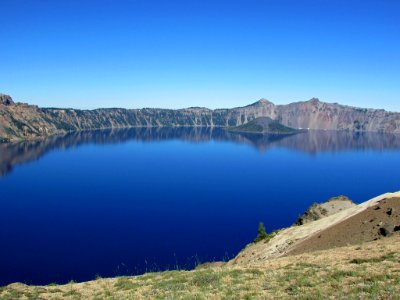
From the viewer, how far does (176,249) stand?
108 metres


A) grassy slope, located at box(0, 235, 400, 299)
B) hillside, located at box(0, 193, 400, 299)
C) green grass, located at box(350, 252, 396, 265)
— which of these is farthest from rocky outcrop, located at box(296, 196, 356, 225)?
green grass, located at box(350, 252, 396, 265)

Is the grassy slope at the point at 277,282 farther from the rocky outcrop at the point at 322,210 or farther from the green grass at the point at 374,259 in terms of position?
the rocky outcrop at the point at 322,210

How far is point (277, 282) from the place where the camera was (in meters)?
25.0

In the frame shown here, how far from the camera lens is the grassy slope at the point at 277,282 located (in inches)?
855

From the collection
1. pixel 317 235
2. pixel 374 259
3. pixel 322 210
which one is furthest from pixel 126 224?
pixel 374 259

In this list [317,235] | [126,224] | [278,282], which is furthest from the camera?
[126,224]

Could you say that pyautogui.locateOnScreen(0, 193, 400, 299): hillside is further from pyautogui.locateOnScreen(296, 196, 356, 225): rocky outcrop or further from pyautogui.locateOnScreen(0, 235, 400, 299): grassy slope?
pyautogui.locateOnScreen(296, 196, 356, 225): rocky outcrop

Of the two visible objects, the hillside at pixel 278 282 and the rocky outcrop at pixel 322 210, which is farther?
the rocky outcrop at pixel 322 210

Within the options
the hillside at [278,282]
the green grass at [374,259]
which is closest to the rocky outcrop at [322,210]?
the hillside at [278,282]

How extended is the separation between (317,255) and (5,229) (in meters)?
119

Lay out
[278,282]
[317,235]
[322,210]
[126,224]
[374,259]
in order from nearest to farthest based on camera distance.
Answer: [278,282] → [374,259] → [317,235] → [322,210] → [126,224]

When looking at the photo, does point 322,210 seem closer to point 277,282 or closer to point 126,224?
point 277,282

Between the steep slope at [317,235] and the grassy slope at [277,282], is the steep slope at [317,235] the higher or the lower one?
the lower one

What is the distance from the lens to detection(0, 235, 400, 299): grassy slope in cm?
2172
